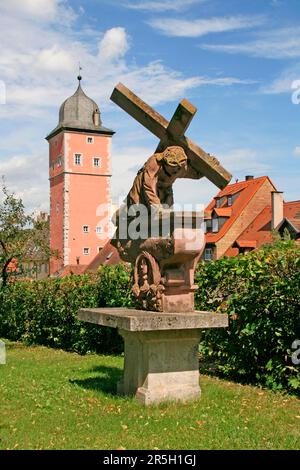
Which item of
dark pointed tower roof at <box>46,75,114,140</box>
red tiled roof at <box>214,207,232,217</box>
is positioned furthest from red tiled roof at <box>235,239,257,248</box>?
dark pointed tower roof at <box>46,75,114,140</box>

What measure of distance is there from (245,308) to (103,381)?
2.44m

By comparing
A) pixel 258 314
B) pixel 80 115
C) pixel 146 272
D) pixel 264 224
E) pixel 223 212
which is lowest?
pixel 258 314

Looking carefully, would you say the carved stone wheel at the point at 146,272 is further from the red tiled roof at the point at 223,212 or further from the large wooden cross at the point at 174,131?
the red tiled roof at the point at 223,212

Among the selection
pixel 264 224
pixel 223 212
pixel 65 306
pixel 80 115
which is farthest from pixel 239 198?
pixel 80 115

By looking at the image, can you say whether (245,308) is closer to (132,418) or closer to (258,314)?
(258,314)

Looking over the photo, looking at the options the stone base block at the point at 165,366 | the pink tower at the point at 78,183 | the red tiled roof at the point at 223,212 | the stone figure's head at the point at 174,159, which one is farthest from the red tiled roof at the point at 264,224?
the stone base block at the point at 165,366

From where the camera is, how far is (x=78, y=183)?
61562mm

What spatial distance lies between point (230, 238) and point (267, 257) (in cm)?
3080

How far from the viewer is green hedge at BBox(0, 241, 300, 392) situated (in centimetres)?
806

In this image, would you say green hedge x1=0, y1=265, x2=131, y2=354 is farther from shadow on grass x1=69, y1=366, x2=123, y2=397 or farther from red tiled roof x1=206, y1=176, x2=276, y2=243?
red tiled roof x1=206, y1=176, x2=276, y2=243

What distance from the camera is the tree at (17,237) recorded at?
558 inches

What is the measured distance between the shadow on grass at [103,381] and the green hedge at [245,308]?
5.38 feet

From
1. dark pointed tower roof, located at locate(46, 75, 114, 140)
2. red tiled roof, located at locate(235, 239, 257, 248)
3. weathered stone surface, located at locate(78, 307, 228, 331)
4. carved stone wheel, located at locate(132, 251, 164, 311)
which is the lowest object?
weathered stone surface, located at locate(78, 307, 228, 331)
